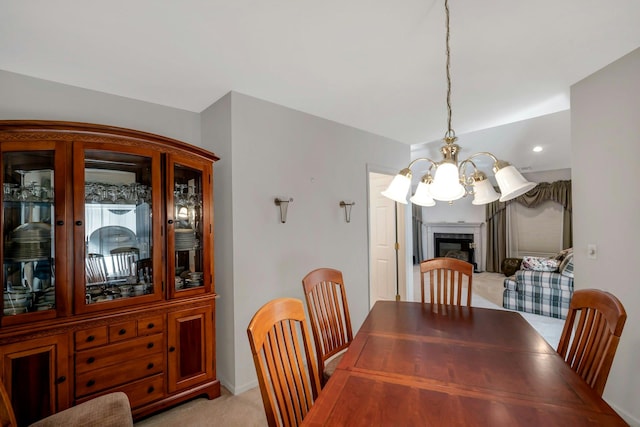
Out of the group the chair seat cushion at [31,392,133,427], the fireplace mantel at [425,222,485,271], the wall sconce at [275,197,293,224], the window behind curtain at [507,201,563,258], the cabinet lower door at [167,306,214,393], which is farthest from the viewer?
the fireplace mantel at [425,222,485,271]

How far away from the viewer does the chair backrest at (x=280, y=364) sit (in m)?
1.00

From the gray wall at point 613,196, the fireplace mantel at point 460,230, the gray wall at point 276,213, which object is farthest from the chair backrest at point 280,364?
the fireplace mantel at point 460,230

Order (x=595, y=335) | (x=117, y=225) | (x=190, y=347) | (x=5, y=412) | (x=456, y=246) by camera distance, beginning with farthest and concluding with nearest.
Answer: (x=456, y=246) < (x=190, y=347) < (x=117, y=225) < (x=595, y=335) < (x=5, y=412)

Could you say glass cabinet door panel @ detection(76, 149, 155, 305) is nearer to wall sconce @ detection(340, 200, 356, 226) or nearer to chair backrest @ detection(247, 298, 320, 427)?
chair backrest @ detection(247, 298, 320, 427)

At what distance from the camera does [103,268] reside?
2.06 m

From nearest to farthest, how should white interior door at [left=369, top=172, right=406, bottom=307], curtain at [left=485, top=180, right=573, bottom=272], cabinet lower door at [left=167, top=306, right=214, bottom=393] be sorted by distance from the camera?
cabinet lower door at [left=167, top=306, right=214, bottom=393] < white interior door at [left=369, top=172, right=406, bottom=307] < curtain at [left=485, top=180, right=573, bottom=272]

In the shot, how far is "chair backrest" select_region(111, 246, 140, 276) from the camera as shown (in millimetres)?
2113

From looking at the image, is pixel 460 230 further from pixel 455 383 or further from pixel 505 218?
pixel 455 383

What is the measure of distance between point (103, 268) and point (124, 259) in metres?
0.14

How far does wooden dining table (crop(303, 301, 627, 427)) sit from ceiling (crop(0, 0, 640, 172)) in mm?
1755

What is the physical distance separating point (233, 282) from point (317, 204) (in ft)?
3.78

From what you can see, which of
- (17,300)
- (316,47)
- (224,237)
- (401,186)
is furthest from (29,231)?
(401,186)

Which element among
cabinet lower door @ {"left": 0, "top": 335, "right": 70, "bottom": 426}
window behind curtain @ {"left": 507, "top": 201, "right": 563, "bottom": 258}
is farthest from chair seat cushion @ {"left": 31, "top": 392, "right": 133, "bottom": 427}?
window behind curtain @ {"left": 507, "top": 201, "right": 563, "bottom": 258}

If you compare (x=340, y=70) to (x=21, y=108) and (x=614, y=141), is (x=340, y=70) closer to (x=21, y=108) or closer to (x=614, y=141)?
(x=614, y=141)
